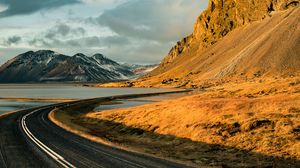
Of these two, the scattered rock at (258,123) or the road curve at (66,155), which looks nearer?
the road curve at (66,155)

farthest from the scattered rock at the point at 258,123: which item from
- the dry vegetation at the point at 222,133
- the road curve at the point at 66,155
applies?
the road curve at the point at 66,155

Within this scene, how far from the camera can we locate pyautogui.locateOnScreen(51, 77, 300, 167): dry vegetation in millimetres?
23625

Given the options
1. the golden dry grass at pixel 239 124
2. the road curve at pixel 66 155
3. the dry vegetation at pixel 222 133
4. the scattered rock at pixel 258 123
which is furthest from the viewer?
the scattered rock at pixel 258 123

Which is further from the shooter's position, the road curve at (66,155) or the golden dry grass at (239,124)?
the golden dry grass at (239,124)

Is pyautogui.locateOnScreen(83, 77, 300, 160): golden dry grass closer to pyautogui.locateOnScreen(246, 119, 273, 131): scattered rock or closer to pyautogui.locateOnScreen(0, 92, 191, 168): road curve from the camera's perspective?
pyautogui.locateOnScreen(246, 119, 273, 131): scattered rock

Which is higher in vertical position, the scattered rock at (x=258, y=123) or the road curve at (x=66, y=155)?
the scattered rock at (x=258, y=123)

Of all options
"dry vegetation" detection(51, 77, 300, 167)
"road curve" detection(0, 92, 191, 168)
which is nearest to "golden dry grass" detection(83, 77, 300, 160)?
"dry vegetation" detection(51, 77, 300, 167)

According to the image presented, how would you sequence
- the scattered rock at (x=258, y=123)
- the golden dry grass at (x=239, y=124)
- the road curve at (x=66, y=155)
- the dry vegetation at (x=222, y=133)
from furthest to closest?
the scattered rock at (x=258, y=123) < the golden dry grass at (x=239, y=124) < the dry vegetation at (x=222, y=133) < the road curve at (x=66, y=155)

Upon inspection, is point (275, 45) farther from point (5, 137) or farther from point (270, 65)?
point (5, 137)

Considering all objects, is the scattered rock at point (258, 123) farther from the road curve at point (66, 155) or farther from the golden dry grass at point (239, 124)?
the road curve at point (66, 155)

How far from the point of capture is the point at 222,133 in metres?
30.6

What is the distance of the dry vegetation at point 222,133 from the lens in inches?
930

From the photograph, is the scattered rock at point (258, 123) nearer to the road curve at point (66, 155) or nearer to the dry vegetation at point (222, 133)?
the dry vegetation at point (222, 133)

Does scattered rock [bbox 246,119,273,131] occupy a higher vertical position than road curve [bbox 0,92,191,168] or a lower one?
higher
